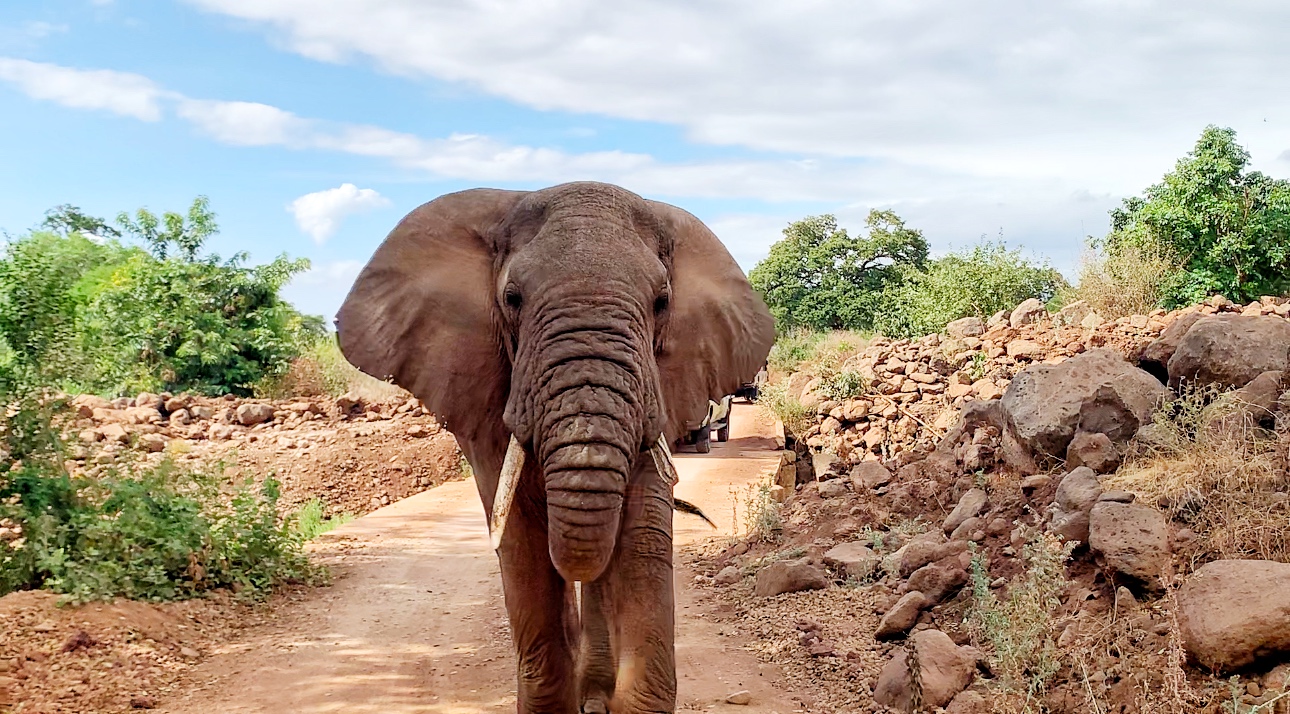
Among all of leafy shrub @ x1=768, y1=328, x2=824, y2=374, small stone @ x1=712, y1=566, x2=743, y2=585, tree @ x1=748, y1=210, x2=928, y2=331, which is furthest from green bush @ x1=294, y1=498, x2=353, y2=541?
tree @ x1=748, y1=210, x2=928, y2=331

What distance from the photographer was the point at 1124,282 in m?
17.8

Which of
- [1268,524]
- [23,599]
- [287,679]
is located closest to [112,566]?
[23,599]

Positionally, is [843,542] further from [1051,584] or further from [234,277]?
[234,277]

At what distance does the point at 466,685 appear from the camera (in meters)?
6.39

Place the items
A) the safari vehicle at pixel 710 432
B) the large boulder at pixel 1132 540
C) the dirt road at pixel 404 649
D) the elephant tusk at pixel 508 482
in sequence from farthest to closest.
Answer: the safari vehicle at pixel 710 432, the dirt road at pixel 404 649, the large boulder at pixel 1132 540, the elephant tusk at pixel 508 482

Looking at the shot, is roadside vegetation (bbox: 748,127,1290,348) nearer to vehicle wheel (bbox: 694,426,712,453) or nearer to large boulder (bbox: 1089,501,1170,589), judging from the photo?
vehicle wheel (bbox: 694,426,712,453)

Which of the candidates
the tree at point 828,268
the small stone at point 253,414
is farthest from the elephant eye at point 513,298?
the tree at point 828,268

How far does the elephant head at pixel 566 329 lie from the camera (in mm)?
3752

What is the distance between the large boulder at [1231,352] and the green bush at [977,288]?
13983mm

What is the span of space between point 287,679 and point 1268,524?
5.81 m

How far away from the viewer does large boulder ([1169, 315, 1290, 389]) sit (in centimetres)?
725

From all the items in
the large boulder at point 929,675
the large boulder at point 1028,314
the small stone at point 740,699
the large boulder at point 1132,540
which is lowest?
the small stone at point 740,699

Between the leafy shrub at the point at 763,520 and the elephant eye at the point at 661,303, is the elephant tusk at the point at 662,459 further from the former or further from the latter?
the leafy shrub at the point at 763,520

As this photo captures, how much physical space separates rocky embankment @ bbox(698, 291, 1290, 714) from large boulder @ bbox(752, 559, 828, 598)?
0.02 metres
